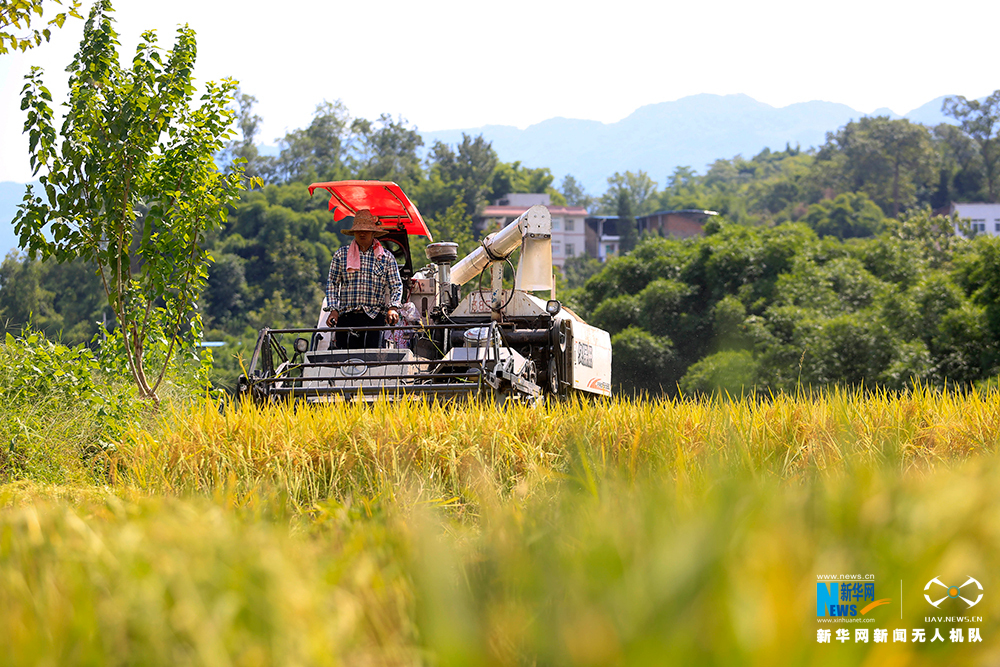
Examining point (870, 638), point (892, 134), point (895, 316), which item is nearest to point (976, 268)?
point (895, 316)

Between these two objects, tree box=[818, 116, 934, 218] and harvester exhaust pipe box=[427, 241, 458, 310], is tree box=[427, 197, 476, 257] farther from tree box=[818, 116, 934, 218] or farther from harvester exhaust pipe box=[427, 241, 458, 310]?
tree box=[818, 116, 934, 218]

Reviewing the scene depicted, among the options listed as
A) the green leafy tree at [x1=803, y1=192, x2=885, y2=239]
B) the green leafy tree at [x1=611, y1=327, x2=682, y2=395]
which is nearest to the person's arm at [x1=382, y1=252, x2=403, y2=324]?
the green leafy tree at [x1=611, y1=327, x2=682, y2=395]

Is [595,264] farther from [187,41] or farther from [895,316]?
[187,41]

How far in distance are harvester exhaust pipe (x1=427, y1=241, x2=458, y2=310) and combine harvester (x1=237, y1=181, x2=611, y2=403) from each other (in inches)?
0.6

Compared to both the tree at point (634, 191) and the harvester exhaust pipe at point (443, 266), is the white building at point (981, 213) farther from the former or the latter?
the harvester exhaust pipe at point (443, 266)

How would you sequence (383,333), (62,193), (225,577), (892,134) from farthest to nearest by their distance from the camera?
(892,134), (383,333), (62,193), (225,577)

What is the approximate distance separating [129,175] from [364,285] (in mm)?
2874

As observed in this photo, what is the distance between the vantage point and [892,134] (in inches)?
4395

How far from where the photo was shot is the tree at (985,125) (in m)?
112

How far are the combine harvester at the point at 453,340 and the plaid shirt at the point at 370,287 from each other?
14.8 inches

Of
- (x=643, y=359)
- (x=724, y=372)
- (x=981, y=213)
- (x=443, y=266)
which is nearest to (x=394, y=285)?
(x=443, y=266)

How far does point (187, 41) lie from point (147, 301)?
264cm

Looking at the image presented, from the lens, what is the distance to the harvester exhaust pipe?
12961mm

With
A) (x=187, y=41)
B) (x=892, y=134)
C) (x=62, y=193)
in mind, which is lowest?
(x=62, y=193)
